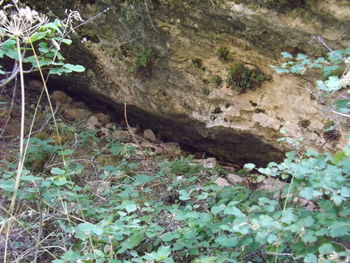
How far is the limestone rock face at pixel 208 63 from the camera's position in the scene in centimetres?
217

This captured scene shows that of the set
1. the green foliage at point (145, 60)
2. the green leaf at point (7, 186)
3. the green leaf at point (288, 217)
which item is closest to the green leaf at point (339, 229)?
the green leaf at point (288, 217)

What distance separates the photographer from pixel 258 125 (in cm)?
259

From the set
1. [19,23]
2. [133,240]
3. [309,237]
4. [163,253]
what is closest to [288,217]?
[309,237]

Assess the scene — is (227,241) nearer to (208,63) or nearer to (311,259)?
(311,259)

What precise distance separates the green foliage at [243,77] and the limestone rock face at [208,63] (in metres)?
0.03

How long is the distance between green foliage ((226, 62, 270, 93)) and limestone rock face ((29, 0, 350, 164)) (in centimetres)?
3

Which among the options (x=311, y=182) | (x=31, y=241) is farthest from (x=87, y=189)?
(x=311, y=182)

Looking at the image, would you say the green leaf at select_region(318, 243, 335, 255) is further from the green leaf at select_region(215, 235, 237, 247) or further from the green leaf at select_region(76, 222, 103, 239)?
the green leaf at select_region(76, 222, 103, 239)

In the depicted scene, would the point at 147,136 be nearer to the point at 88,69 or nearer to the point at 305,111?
the point at 88,69

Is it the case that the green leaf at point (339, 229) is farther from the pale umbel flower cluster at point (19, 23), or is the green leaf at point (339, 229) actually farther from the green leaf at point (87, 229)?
the pale umbel flower cluster at point (19, 23)

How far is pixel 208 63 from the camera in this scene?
102 inches

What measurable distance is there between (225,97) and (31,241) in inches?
60.7

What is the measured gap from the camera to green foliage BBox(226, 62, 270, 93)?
2477 millimetres

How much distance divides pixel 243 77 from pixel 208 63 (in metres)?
0.27
